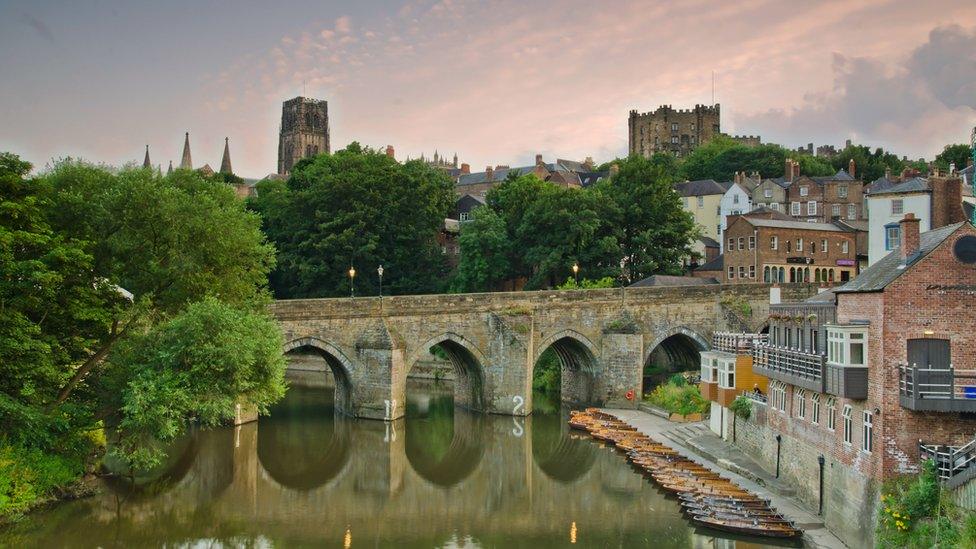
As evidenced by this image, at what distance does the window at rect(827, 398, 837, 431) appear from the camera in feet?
73.9

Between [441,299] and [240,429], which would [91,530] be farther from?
[441,299]

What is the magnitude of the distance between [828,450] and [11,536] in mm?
20731


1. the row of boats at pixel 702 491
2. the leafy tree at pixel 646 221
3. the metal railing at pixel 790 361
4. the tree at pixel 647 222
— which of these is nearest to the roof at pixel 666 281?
the leafy tree at pixel 646 221

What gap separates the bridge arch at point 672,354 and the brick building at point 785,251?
959 centimetres

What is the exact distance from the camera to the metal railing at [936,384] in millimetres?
18344

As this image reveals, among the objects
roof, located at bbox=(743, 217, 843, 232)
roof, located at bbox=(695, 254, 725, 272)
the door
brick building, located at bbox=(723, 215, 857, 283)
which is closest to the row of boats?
the door

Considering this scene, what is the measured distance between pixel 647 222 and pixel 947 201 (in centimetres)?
3079

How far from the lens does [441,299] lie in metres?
45.3

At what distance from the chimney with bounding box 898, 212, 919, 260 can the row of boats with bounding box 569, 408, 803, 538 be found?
291 inches

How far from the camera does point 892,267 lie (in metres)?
21.0

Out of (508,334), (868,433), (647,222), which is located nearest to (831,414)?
(868,433)

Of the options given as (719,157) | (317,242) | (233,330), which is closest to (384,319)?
(233,330)

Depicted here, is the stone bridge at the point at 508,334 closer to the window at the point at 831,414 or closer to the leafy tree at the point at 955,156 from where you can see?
the window at the point at 831,414

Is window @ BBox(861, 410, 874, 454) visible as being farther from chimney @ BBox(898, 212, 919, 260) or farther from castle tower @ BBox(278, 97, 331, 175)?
castle tower @ BBox(278, 97, 331, 175)
